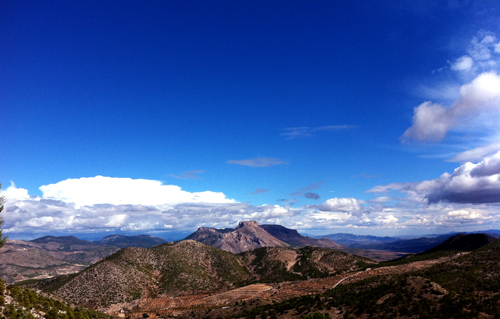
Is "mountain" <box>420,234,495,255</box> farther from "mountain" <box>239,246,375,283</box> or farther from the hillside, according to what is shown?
the hillside

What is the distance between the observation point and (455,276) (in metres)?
55.5

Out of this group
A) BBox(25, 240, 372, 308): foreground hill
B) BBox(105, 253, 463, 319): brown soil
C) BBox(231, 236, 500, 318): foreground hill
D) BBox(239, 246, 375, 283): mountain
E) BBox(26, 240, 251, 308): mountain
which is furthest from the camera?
BBox(239, 246, 375, 283): mountain

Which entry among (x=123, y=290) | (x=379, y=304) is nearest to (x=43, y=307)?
(x=379, y=304)

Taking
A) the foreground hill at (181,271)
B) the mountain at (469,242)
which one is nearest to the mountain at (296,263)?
the foreground hill at (181,271)

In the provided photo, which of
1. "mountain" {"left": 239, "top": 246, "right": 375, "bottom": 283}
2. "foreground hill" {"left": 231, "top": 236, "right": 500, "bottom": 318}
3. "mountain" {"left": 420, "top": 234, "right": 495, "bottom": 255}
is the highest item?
"foreground hill" {"left": 231, "top": 236, "right": 500, "bottom": 318}

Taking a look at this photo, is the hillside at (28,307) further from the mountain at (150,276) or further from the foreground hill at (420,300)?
the mountain at (150,276)

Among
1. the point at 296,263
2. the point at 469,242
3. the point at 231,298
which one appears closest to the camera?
the point at 231,298

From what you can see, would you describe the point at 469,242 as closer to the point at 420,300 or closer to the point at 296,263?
the point at 296,263

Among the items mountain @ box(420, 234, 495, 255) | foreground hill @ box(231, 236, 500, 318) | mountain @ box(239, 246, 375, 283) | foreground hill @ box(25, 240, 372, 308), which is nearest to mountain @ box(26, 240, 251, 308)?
foreground hill @ box(25, 240, 372, 308)

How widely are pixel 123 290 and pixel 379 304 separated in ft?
341

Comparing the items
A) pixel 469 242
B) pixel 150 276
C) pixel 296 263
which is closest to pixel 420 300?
pixel 296 263

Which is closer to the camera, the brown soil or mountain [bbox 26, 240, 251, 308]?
the brown soil

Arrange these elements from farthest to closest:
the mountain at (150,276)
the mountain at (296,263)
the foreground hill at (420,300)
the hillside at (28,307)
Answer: the mountain at (296,263)
the mountain at (150,276)
the foreground hill at (420,300)
the hillside at (28,307)

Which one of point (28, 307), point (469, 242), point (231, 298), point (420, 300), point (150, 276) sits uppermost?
point (28, 307)
